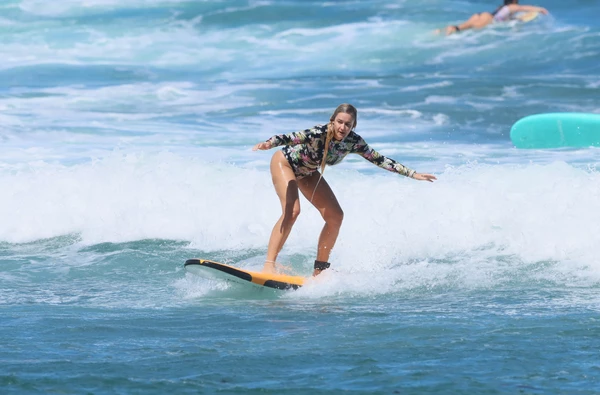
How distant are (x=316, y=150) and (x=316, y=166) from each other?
15 cm

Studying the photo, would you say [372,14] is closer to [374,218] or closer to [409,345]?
[374,218]

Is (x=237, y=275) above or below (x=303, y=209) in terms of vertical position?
below

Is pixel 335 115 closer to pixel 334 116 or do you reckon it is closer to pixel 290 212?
pixel 334 116

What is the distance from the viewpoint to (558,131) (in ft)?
38.3

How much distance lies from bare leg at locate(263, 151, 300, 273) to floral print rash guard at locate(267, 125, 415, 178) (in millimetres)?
67

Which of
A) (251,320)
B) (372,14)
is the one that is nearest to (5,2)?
(372,14)

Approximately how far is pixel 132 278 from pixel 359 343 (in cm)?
283

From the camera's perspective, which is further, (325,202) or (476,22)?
(476,22)

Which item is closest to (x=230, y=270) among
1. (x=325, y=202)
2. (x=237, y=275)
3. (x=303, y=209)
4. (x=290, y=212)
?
(x=237, y=275)

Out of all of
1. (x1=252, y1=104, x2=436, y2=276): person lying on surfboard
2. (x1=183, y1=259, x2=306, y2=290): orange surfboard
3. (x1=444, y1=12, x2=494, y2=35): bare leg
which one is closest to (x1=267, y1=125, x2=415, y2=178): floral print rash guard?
(x1=252, y1=104, x2=436, y2=276): person lying on surfboard

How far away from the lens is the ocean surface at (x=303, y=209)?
4.77 m

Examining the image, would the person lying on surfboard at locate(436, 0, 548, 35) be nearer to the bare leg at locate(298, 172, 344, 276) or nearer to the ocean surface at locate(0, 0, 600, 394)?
the ocean surface at locate(0, 0, 600, 394)

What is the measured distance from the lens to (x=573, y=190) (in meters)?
9.14

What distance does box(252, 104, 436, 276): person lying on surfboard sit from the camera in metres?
6.49
